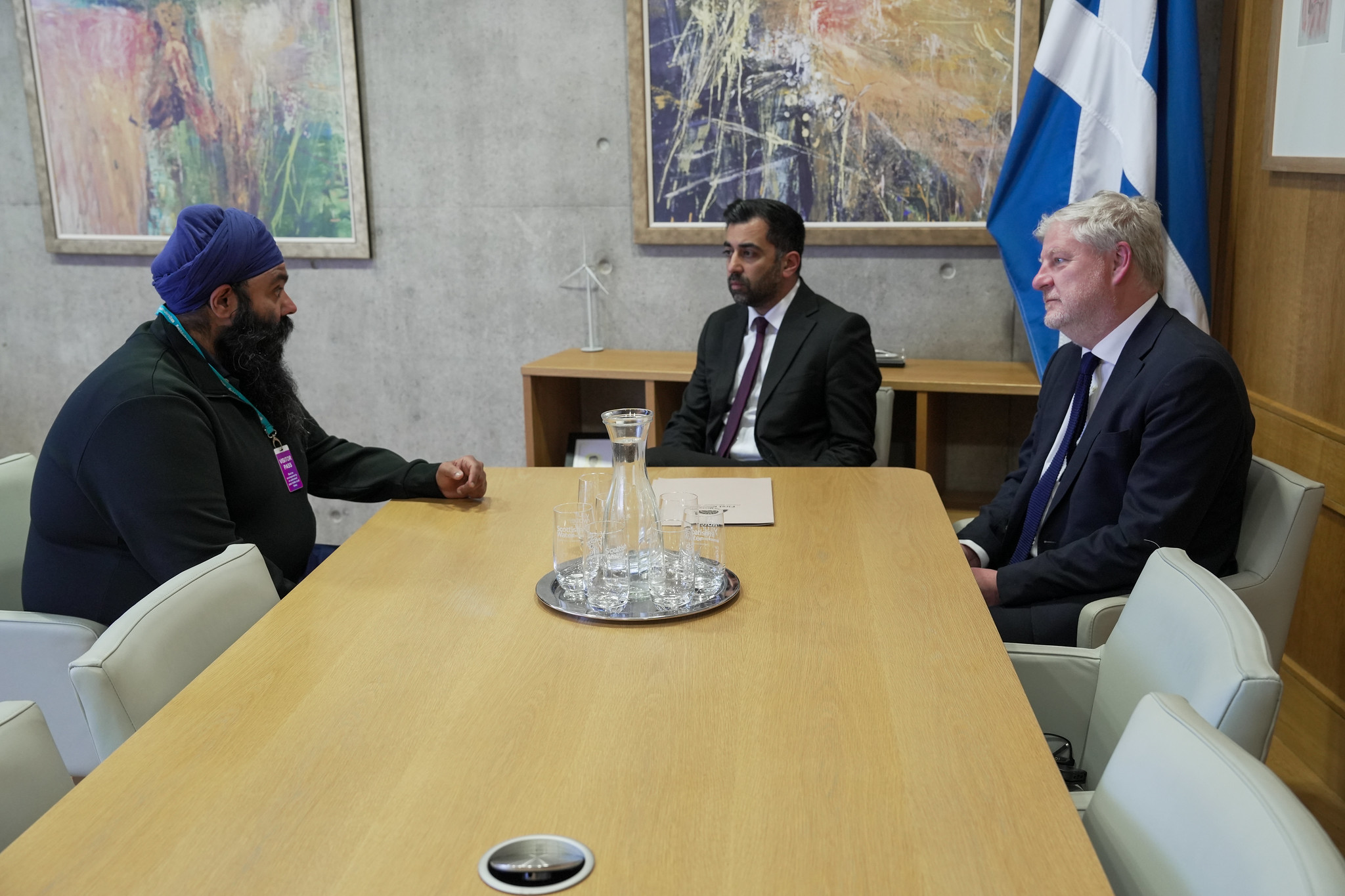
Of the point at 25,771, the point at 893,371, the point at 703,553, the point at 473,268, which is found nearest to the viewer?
the point at 25,771

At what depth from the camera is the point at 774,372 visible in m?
3.57

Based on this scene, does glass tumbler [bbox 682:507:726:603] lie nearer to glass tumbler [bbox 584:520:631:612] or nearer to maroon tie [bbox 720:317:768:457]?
glass tumbler [bbox 584:520:631:612]

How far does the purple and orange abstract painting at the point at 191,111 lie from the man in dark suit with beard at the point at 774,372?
1948 mm

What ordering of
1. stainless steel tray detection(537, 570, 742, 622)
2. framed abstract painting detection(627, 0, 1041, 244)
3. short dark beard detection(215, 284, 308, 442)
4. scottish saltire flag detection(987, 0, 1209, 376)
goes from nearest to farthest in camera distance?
stainless steel tray detection(537, 570, 742, 622), short dark beard detection(215, 284, 308, 442), scottish saltire flag detection(987, 0, 1209, 376), framed abstract painting detection(627, 0, 1041, 244)

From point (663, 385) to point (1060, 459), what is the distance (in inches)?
71.2

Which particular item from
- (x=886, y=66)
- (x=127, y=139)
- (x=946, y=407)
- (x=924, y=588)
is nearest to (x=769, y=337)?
(x=946, y=407)

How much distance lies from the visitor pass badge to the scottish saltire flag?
7.93ft

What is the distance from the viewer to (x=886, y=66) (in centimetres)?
407

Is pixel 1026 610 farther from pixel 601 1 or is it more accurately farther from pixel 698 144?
pixel 601 1

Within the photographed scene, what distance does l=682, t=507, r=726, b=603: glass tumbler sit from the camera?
186 centimetres

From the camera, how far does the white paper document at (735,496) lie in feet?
7.65

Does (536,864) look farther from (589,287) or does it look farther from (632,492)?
(589,287)

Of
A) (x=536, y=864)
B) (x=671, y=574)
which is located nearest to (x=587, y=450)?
(x=671, y=574)

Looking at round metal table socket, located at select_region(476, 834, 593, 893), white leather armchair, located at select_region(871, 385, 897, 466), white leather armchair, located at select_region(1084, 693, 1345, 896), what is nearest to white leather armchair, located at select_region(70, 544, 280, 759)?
round metal table socket, located at select_region(476, 834, 593, 893)
